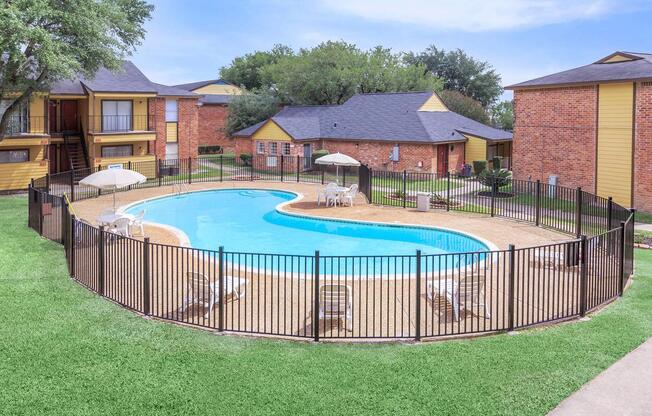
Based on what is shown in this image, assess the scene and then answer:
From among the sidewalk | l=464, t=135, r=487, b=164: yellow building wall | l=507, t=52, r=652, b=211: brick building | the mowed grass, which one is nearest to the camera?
the sidewalk

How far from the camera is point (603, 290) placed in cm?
1294

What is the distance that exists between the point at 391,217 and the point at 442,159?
691 inches

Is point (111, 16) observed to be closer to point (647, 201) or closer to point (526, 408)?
point (647, 201)

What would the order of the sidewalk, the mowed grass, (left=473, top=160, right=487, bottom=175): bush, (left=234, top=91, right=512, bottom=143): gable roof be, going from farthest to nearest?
1. (left=234, top=91, right=512, bottom=143): gable roof
2. (left=473, top=160, right=487, bottom=175): bush
3. the mowed grass
4. the sidewalk

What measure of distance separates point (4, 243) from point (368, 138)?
2819 centimetres

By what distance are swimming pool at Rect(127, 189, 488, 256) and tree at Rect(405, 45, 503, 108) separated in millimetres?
56406

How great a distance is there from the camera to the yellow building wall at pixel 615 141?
2808cm

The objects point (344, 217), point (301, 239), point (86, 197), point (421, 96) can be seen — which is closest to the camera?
point (301, 239)

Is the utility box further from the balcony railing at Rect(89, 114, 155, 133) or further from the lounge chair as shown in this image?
the balcony railing at Rect(89, 114, 155, 133)

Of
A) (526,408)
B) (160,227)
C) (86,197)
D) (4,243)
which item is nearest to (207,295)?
(526,408)

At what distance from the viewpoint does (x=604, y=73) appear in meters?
29.8

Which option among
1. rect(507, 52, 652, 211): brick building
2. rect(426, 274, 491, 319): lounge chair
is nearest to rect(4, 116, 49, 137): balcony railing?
rect(507, 52, 652, 211): brick building

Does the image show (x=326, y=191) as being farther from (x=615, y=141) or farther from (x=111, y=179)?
(x=615, y=141)

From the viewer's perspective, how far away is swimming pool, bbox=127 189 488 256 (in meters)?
20.7
